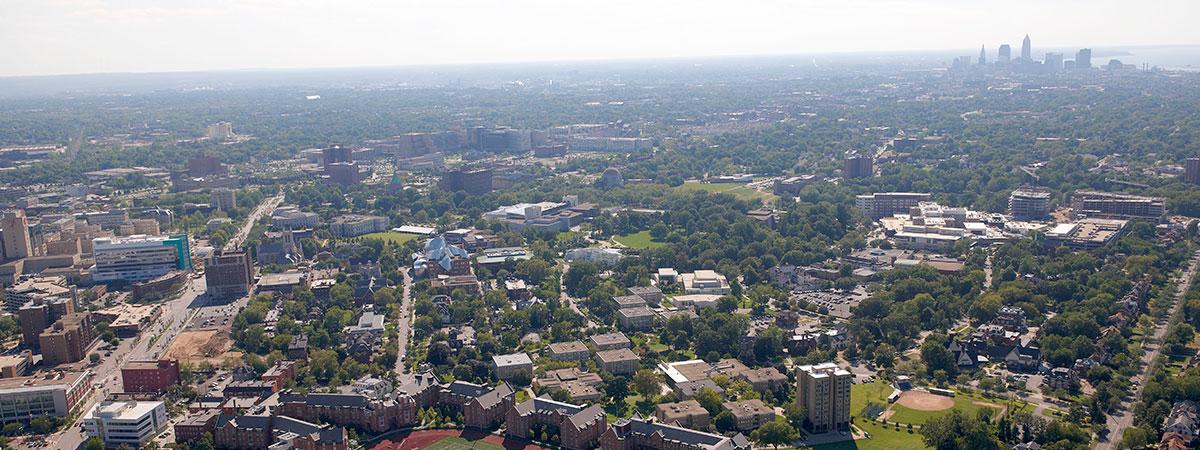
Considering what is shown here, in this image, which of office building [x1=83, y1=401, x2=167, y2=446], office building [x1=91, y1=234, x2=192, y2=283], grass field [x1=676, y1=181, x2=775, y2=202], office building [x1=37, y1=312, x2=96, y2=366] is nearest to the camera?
office building [x1=83, y1=401, x2=167, y2=446]

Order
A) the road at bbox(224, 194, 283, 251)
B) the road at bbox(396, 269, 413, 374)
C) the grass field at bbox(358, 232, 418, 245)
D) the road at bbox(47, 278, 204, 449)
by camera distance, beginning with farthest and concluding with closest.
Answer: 1. the grass field at bbox(358, 232, 418, 245)
2. the road at bbox(224, 194, 283, 251)
3. the road at bbox(396, 269, 413, 374)
4. the road at bbox(47, 278, 204, 449)

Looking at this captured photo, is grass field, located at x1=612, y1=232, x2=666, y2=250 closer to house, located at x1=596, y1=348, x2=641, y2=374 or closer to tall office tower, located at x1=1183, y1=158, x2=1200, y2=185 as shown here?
house, located at x1=596, y1=348, x2=641, y2=374

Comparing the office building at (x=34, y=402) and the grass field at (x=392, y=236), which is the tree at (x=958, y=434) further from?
the grass field at (x=392, y=236)

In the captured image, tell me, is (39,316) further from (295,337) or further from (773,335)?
(773,335)

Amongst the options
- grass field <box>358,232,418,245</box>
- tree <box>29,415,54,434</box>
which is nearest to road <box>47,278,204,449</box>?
tree <box>29,415,54,434</box>

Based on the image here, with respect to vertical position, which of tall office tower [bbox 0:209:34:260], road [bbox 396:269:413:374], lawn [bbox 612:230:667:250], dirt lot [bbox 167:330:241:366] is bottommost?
lawn [bbox 612:230:667:250]

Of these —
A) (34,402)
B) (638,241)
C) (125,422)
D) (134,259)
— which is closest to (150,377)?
(34,402)

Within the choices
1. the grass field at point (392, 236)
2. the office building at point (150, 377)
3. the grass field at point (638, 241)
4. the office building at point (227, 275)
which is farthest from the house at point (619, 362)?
the grass field at point (392, 236)
